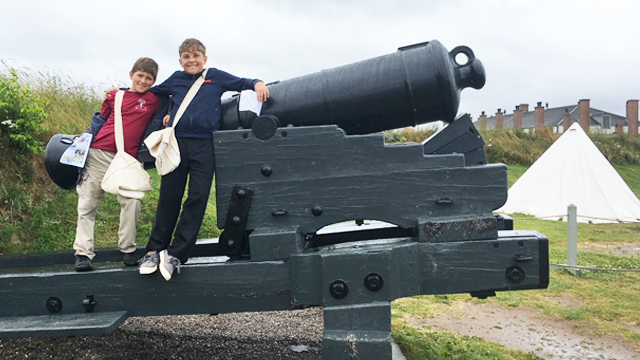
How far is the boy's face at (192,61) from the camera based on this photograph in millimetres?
2658

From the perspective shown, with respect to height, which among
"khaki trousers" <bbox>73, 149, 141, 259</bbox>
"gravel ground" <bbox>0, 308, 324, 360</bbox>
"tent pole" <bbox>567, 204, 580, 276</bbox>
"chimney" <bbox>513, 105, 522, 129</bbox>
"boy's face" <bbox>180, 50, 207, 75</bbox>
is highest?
"chimney" <bbox>513, 105, 522, 129</bbox>

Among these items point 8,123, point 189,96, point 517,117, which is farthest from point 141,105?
point 517,117

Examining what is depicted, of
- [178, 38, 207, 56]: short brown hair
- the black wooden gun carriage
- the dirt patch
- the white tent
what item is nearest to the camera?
the black wooden gun carriage

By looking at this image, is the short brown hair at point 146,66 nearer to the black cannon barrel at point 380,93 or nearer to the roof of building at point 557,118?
the black cannon barrel at point 380,93

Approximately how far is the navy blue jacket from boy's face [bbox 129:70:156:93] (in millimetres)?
114

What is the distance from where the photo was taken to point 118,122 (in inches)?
109

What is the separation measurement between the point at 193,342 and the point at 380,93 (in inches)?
97.5

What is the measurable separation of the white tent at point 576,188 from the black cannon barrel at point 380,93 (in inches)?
415

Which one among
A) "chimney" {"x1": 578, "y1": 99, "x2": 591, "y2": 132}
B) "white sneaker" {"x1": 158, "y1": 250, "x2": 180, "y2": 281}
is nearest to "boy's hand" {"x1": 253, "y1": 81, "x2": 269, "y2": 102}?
"white sneaker" {"x1": 158, "y1": 250, "x2": 180, "y2": 281}

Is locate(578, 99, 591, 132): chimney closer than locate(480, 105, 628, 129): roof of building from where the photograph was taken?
Yes

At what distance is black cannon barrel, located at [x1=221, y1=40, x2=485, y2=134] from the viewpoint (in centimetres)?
256

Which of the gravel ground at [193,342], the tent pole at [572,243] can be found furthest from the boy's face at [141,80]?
the tent pole at [572,243]

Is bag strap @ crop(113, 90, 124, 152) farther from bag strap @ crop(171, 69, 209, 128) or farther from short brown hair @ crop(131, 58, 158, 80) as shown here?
bag strap @ crop(171, 69, 209, 128)

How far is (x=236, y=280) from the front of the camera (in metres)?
2.51
